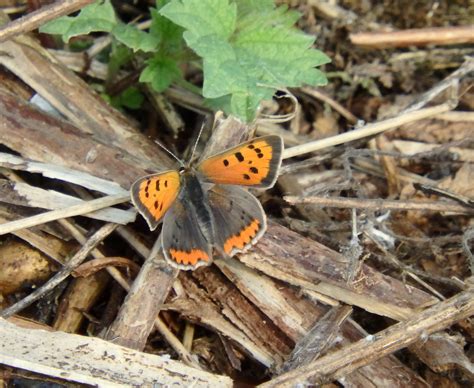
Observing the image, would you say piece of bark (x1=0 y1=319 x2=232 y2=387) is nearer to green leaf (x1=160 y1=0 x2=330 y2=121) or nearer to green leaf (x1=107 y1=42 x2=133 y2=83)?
green leaf (x1=160 y1=0 x2=330 y2=121)

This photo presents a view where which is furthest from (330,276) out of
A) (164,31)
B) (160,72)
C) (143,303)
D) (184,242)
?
(164,31)

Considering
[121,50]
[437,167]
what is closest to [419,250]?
[437,167]

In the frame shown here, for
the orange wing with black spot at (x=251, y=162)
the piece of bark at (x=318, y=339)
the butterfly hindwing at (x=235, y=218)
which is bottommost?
the piece of bark at (x=318, y=339)

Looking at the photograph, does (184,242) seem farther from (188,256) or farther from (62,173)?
(62,173)

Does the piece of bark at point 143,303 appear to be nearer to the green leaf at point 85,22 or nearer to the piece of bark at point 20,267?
the piece of bark at point 20,267

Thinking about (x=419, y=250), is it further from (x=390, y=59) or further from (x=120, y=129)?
(x=120, y=129)

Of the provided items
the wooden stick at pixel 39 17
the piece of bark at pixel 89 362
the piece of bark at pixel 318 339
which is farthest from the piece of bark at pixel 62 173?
the piece of bark at pixel 318 339
